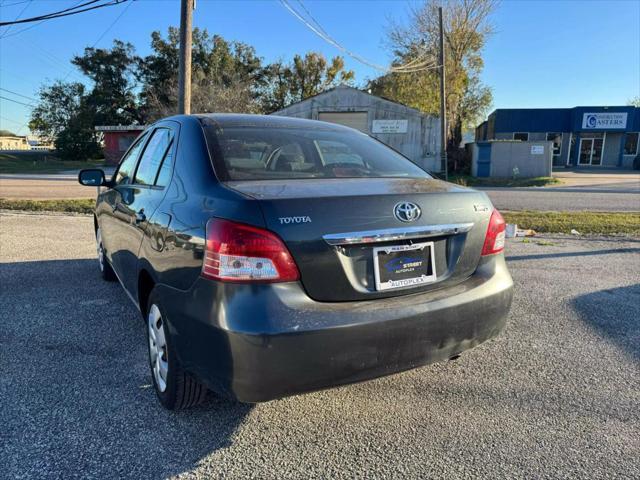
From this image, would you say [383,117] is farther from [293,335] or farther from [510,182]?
[293,335]

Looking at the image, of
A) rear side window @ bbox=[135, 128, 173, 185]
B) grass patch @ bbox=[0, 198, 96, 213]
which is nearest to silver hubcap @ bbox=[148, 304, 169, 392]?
rear side window @ bbox=[135, 128, 173, 185]

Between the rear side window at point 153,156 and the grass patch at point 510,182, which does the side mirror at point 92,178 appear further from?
the grass patch at point 510,182

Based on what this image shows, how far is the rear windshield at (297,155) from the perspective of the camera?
2.74m

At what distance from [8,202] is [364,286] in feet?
39.7

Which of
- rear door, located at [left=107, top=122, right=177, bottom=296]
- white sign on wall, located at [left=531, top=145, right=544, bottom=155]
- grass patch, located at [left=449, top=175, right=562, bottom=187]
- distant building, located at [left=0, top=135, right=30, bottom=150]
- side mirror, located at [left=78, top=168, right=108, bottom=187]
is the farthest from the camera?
distant building, located at [left=0, top=135, right=30, bottom=150]

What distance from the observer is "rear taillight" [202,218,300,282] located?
2.08m

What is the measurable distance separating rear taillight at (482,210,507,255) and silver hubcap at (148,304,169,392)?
1.88 m

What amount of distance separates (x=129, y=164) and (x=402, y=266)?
9.17ft

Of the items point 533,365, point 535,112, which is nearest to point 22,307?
point 533,365

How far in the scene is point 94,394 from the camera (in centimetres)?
288

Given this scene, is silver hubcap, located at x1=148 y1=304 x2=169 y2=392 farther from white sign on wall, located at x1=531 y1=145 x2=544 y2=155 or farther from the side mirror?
white sign on wall, located at x1=531 y1=145 x2=544 y2=155

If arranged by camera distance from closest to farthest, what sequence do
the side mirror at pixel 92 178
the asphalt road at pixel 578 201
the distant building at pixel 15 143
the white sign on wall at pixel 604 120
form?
the side mirror at pixel 92 178 < the asphalt road at pixel 578 201 < the white sign on wall at pixel 604 120 < the distant building at pixel 15 143

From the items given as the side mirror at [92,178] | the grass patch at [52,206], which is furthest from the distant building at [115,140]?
the side mirror at [92,178]

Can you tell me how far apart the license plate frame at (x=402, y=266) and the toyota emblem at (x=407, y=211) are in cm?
13
